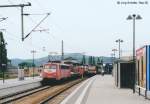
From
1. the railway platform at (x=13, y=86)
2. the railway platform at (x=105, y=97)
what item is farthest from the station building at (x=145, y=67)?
the railway platform at (x=13, y=86)

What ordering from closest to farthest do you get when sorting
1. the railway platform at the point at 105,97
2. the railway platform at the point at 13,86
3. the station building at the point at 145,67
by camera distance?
the station building at the point at 145,67
the railway platform at the point at 105,97
the railway platform at the point at 13,86

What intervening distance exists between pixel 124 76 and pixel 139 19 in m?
5.21

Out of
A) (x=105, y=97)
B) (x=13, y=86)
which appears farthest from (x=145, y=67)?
(x=13, y=86)

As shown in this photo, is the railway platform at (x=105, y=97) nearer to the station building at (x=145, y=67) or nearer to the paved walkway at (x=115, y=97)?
the paved walkway at (x=115, y=97)

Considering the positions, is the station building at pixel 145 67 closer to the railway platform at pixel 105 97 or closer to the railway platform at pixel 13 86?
the railway platform at pixel 105 97

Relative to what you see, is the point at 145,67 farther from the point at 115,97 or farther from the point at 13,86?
the point at 13,86

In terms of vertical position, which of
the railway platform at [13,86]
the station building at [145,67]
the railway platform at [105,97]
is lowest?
the railway platform at [13,86]

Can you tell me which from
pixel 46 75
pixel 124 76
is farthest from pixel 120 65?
pixel 46 75

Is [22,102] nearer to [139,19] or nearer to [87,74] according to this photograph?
[139,19]

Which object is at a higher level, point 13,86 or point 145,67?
point 145,67

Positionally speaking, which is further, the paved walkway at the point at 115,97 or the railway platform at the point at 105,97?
the railway platform at the point at 105,97

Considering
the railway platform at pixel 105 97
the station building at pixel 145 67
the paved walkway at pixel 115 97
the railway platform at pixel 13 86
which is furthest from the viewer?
the railway platform at pixel 13 86

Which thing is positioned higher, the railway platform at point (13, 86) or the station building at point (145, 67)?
the station building at point (145, 67)

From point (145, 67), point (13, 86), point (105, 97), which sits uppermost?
point (145, 67)
